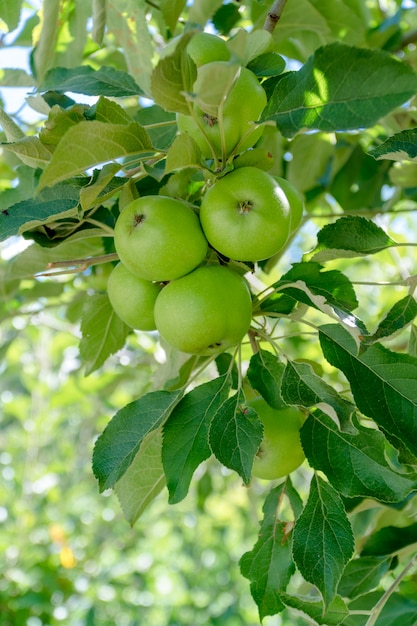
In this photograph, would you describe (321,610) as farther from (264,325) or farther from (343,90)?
(343,90)

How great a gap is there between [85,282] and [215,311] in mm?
1137

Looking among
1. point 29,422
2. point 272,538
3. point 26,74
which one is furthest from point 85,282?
point 29,422

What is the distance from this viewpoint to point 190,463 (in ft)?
3.02

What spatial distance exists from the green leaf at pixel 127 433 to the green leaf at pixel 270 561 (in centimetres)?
29

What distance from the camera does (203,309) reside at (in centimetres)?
87

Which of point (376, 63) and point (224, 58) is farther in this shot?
point (224, 58)

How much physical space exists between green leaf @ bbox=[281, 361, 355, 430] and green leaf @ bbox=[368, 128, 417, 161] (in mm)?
312

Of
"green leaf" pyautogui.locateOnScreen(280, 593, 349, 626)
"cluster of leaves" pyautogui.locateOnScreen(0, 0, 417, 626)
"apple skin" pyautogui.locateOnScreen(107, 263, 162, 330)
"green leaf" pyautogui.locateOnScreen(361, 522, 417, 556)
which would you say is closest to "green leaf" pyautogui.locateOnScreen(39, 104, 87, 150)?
"cluster of leaves" pyautogui.locateOnScreen(0, 0, 417, 626)

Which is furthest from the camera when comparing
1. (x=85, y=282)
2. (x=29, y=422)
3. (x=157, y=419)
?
(x=29, y=422)

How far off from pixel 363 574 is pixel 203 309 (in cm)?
73

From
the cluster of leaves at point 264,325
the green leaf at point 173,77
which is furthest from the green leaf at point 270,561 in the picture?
the green leaf at point 173,77

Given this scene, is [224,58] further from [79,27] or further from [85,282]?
[85,282]

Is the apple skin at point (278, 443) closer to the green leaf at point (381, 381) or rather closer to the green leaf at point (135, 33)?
the green leaf at point (381, 381)

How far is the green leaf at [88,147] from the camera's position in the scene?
0.75 m
